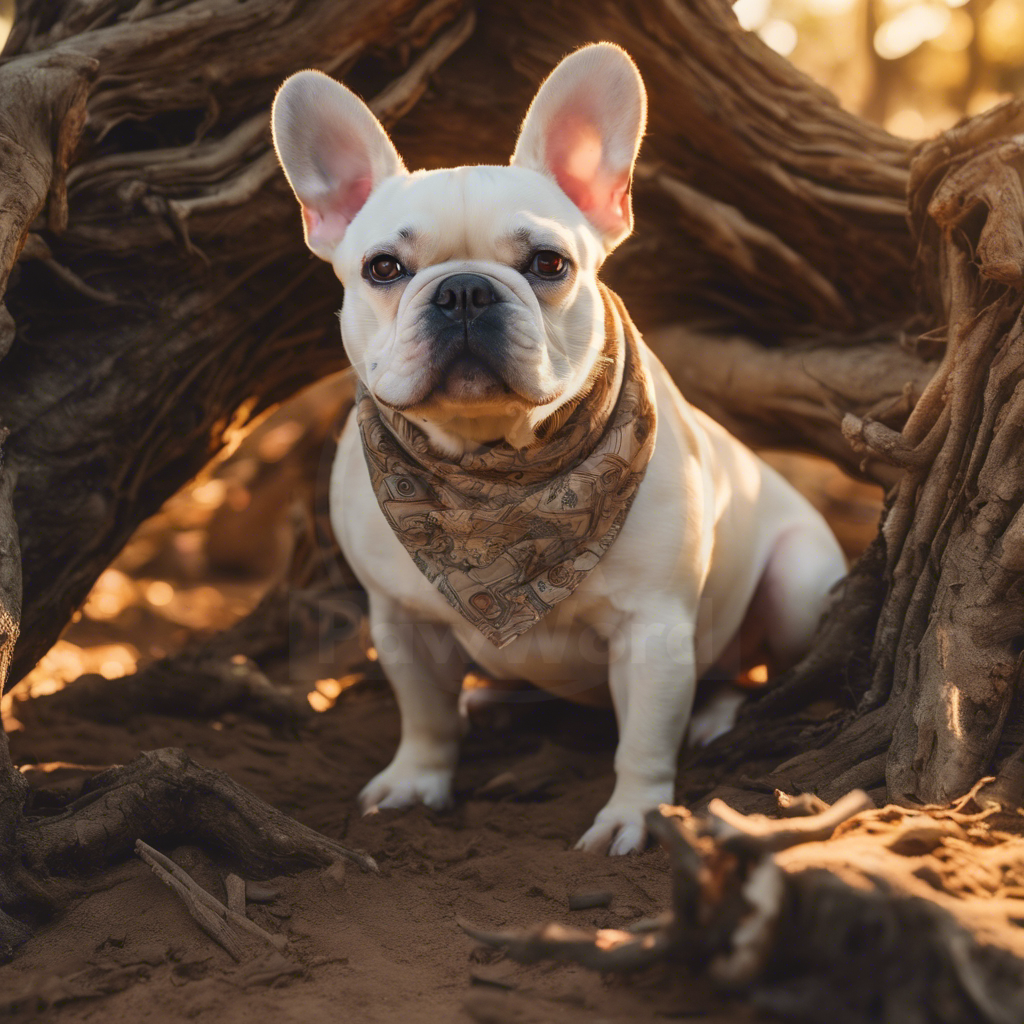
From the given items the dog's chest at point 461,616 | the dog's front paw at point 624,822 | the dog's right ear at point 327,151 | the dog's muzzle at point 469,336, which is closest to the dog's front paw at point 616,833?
the dog's front paw at point 624,822

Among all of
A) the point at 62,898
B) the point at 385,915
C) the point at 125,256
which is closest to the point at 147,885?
the point at 62,898

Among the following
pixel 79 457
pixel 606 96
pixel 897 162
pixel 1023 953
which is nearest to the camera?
pixel 1023 953

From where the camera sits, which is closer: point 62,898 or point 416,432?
point 62,898

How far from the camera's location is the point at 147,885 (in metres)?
1.86

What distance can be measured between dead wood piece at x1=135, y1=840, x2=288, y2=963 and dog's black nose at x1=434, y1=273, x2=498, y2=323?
1.17 metres

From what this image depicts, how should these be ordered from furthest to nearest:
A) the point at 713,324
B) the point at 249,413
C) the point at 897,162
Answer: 1. the point at 713,324
2. the point at 249,413
3. the point at 897,162

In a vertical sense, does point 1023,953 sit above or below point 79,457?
below

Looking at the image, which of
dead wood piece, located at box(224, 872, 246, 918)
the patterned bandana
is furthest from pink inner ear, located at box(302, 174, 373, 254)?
dead wood piece, located at box(224, 872, 246, 918)

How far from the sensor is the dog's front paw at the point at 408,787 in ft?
8.66

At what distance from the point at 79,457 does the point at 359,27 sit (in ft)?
4.70

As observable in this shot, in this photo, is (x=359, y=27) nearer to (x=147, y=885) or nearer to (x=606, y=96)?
(x=606, y=96)

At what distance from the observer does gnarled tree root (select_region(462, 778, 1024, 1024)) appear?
1123 millimetres

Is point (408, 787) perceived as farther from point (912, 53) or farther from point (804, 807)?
point (912, 53)

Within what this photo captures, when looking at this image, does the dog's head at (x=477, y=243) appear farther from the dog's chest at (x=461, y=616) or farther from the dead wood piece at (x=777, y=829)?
the dead wood piece at (x=777, y=829)
